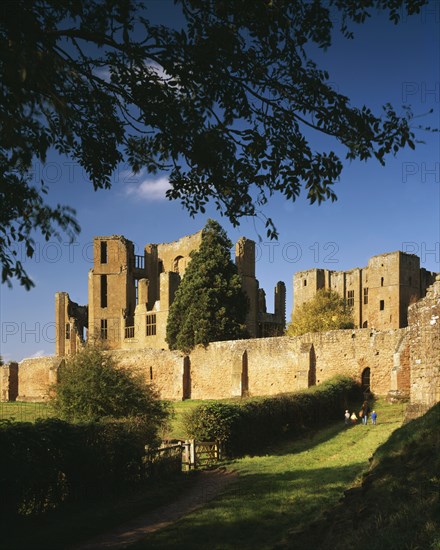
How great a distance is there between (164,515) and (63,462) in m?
2.38

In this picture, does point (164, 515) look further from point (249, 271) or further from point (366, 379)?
point (249, 271)

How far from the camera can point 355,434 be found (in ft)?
81.5

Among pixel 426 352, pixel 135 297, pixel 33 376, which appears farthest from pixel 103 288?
pixel 426 352

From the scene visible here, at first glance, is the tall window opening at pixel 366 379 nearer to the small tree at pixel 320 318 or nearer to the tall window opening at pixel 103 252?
the small tree at pixel 320 318

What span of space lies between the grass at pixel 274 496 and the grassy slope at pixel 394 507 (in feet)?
2.98

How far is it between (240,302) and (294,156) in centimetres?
3385

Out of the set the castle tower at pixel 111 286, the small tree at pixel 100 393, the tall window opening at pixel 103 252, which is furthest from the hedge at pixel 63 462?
the tall window opening at pixel 103 252

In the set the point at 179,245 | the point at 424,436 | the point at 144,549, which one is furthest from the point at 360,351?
the point at 179,245

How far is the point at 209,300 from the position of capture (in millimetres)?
42094

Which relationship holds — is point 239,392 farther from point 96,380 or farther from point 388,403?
point 96,380

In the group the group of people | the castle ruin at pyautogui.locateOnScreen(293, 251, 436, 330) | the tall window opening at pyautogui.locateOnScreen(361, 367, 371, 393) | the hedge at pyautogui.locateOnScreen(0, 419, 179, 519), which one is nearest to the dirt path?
the hedge at pyautogui.locateOnScreen(0, 419, 179, 519)

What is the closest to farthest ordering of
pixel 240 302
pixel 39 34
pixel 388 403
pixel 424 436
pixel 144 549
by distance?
pixel 39 34
pixel 144 549
pixel 424 436
pixel 388 403
pixel 240 302

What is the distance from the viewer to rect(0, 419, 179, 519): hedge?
39.3 ft

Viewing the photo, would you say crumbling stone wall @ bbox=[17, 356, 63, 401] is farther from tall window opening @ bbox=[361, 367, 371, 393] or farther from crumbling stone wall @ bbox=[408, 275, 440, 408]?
crumbling stone wall @ bbox=[408, 275, 440, 408]
